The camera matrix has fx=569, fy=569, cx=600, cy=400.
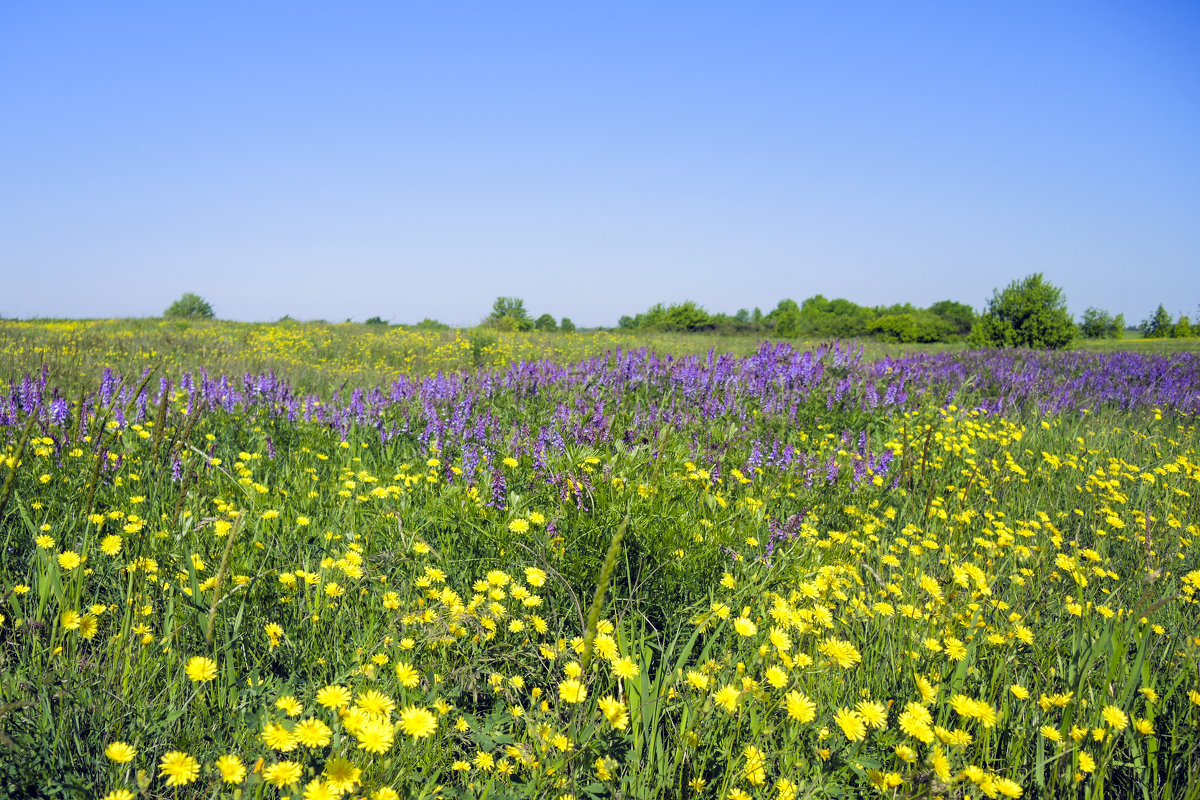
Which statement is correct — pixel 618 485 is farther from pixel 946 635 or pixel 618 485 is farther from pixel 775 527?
pixel 946 635

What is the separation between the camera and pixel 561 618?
2.30 meters

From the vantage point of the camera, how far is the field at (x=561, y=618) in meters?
1.49

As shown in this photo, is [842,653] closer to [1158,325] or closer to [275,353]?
[275,353]

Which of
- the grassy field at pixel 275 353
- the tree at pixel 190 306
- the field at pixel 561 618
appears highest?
the tree at pixel 190 306

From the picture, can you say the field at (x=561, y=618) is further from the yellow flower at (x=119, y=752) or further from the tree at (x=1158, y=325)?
the tree at (x=1158, y=325)

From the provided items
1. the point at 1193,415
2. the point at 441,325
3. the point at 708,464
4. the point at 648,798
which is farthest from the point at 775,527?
the point at 441,325

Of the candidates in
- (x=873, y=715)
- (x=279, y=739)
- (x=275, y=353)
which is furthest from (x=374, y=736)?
(x=275, y=353)

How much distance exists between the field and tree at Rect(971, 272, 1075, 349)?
31438 mm

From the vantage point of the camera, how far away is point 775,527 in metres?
3.09

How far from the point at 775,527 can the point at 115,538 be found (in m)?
2.94

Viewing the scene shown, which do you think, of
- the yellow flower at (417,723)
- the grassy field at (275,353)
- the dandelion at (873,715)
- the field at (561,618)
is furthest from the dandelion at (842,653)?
the grassy field at (275,353)

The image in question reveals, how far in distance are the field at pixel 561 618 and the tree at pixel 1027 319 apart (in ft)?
103

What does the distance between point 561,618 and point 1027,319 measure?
122 ft

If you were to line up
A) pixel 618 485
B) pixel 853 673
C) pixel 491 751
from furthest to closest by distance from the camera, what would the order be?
pixel 618 485
pixel 853 673
pixel 491 751
